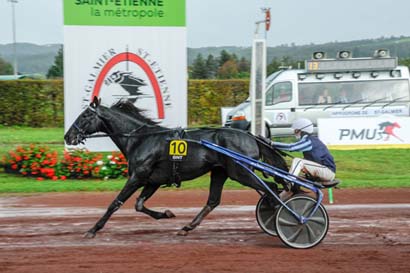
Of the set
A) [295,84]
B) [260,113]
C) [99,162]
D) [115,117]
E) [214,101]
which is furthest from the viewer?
[214,101]

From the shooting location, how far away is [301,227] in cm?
732

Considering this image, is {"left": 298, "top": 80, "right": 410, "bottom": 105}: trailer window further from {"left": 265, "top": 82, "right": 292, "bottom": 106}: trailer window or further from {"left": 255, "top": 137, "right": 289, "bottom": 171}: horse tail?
{"left": 255, "top": 137, "right": 289, "bottom": 171}: horse tail

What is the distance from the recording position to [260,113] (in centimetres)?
1466

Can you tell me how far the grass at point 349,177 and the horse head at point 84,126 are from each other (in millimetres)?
4088

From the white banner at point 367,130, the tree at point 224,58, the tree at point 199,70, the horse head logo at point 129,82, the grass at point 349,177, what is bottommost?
the grass at point 349,177

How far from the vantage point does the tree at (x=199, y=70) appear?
105ft

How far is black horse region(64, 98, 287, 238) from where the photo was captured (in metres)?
7.72

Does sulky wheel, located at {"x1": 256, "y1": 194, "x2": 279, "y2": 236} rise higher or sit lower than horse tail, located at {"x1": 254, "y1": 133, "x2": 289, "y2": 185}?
lower

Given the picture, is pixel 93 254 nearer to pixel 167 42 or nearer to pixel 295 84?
pixel 167 42

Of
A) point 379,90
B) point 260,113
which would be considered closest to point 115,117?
point 260,113

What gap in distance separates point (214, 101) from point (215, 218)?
15665 millimetres

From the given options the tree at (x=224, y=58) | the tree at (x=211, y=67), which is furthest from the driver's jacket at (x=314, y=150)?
the tree at (x=224, y=58)

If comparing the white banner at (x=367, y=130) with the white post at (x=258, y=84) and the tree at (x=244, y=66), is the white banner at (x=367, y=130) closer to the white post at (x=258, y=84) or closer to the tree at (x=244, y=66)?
the white post at (x=258, y=84)

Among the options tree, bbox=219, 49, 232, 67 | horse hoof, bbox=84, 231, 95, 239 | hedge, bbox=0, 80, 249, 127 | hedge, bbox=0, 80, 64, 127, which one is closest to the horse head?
horse hoof, bbox=84, 231, 95, 239
